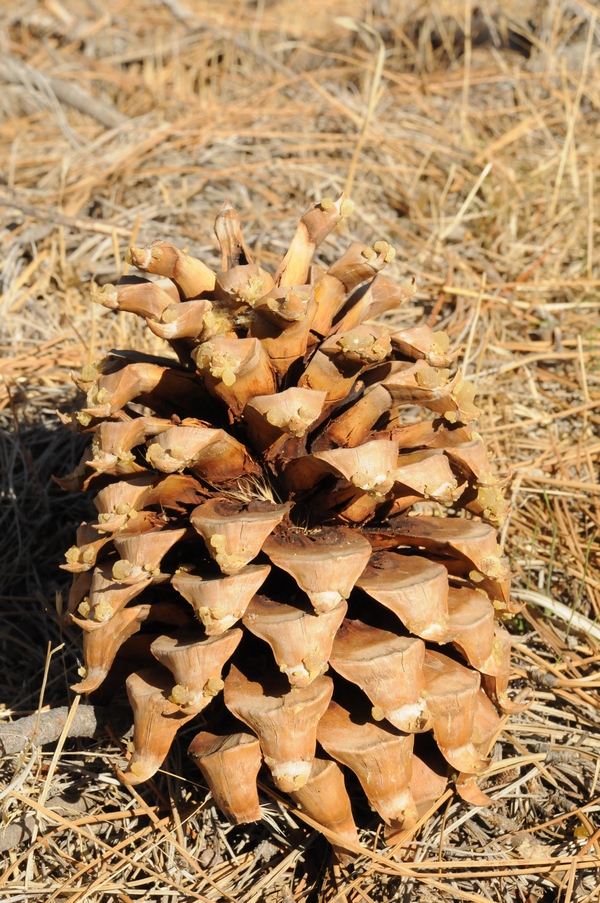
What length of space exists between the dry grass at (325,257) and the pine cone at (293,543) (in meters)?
0.16

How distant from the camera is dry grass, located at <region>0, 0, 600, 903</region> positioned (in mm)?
1292

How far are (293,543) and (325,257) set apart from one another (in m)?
1.31

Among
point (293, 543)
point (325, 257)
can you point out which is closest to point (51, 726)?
point (293, 543)

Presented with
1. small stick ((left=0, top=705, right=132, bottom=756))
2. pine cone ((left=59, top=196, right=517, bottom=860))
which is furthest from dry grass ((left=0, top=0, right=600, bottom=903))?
pine cone ((left=59, top=196, right=517, bottom=860))

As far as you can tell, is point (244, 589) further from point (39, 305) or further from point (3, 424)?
point (39, 305)

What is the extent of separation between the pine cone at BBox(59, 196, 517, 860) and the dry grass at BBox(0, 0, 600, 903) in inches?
6.5

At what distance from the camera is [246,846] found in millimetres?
1346

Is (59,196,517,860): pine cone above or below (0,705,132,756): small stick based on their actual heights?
above

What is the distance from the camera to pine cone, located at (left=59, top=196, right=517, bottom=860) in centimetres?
111

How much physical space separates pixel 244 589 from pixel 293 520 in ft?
0.68

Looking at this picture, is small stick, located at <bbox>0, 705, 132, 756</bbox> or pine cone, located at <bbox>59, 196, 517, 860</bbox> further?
small stick, located at <bbox>0, 705, 132, 756</bbox>

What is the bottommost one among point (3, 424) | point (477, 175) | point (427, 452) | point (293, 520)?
point (3, 424)

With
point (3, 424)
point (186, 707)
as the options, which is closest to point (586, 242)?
point (3, 424)

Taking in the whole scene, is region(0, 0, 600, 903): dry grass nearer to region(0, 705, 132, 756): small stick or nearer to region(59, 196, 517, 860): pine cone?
region(0, 705, 132, 756): small stick
